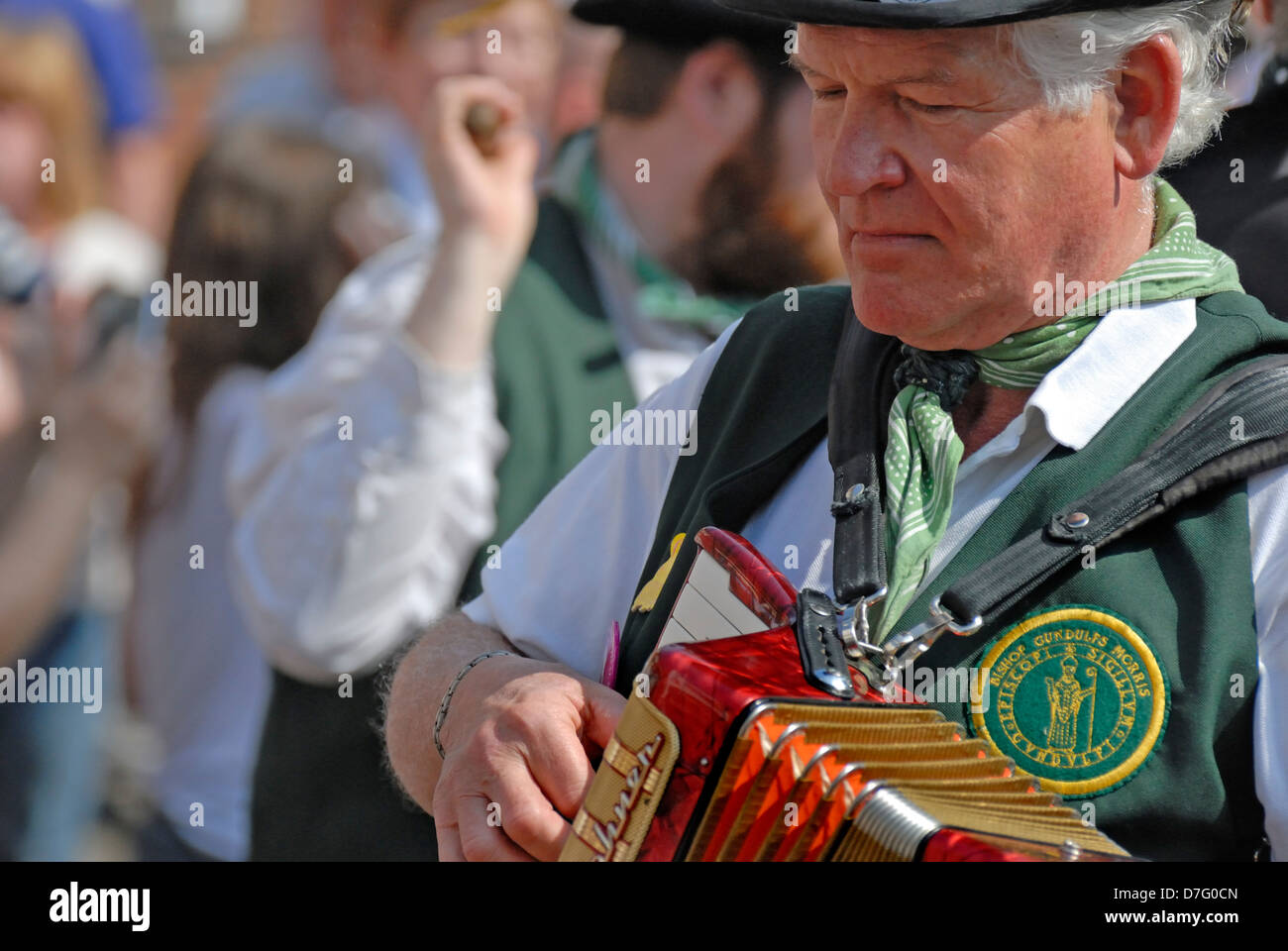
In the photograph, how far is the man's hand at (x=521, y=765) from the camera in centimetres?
176

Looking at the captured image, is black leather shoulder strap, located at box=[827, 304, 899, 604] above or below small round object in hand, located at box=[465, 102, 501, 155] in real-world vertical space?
below

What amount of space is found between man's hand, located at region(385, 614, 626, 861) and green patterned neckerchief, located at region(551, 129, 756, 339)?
1.85 meters

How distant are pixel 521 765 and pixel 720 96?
96.1 inches

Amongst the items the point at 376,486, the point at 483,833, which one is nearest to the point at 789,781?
the point at 483,833

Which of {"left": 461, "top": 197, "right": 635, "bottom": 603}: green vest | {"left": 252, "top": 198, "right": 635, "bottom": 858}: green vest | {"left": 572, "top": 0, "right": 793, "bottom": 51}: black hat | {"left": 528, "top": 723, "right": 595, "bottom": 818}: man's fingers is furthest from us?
{"left": 572, "top": 0, "right": 793, "bottom": 51}: black hat

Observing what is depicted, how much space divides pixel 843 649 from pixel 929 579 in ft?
0.58

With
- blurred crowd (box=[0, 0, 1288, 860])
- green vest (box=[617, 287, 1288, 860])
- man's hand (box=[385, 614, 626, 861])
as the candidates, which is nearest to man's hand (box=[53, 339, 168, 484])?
blurred crowd (box=[0, 0, 1288, 860])

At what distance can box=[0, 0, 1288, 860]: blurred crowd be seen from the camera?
374 centimetres

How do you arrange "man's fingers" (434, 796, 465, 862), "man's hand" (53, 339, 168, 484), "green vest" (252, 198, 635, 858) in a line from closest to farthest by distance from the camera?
"man's fingers" (434, 796, 465, 862), "green vest" (252, 198, 635, 858), "man's hand" (53, 339, 168, 484)

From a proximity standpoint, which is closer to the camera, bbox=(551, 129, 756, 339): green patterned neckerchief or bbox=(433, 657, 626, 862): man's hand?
bbox=(433, 657, 626, 862): man's hand

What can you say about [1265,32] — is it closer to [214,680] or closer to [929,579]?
[929,579]

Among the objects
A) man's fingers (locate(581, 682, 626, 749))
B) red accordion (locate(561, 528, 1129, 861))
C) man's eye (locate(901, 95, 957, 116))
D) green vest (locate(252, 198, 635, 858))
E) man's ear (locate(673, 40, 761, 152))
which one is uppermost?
man's eye (locate(901, 95, 957, 116))

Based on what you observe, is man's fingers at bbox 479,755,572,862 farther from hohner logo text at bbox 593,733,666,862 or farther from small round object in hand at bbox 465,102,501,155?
small round object in hand at bbox 465,102,501,155

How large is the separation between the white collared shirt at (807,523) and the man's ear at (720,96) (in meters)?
1.78
